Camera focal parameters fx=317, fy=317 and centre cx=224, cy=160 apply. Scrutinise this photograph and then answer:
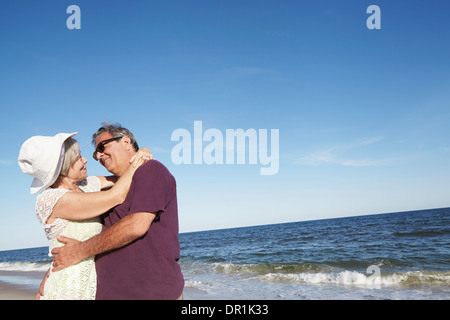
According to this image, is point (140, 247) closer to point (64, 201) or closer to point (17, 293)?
point (64, 201)

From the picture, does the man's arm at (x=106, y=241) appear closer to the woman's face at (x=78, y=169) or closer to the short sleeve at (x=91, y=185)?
the woman's face at (x=78, y=169)

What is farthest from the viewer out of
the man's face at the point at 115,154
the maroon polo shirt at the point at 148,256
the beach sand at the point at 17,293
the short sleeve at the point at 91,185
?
the beach sand at the point at 17,293

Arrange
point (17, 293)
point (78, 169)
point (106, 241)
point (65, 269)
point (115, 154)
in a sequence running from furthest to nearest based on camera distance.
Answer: point (17, 293)
point (115, 154)
point (78, 169)
point (65, 269)
point (106, 241)

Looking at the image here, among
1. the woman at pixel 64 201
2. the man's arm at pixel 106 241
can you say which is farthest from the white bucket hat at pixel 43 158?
the man's arm at pixel 106 241

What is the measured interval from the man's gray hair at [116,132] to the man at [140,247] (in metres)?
0.45

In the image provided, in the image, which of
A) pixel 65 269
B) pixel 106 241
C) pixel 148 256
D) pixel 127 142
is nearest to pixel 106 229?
pixel 106 241

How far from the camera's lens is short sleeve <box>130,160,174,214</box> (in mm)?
2016

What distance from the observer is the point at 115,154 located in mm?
2453

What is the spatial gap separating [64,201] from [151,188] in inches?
24.0

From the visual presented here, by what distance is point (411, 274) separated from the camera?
1039 centimetres

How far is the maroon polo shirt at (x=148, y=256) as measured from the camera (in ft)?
6.89

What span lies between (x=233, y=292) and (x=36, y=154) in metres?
8.16

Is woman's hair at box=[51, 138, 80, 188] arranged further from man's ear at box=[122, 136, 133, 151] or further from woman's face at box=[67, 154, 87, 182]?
man's ear at box=[122, 136, 133, 151]
